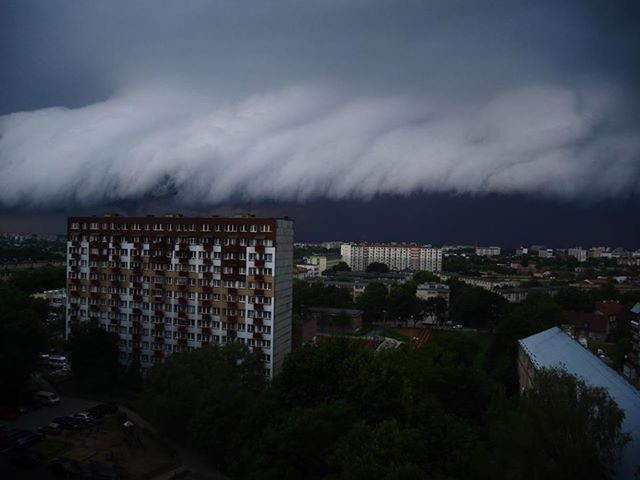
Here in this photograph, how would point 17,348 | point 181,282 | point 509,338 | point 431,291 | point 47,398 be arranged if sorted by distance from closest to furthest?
1. point 17,348
2. point 47,398
3. point 181,282
4. point 509,338
5. point 431,291

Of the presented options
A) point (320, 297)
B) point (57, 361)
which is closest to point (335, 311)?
point (320, 297)

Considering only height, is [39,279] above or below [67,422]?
above

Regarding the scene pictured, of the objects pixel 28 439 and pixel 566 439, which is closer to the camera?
pixel 566 439

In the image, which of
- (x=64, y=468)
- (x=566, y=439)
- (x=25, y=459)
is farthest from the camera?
(x=25, y=459)

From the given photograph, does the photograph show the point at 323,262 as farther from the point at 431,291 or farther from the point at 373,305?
the point at 373,305

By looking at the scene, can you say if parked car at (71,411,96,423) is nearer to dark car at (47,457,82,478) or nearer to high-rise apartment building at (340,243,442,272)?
dark car at (47,457,82,478)

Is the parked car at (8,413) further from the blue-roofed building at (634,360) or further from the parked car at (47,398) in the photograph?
the blue-roofed building at (634,360)

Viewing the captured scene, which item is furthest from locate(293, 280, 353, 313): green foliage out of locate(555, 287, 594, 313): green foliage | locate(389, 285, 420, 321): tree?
locate(555, 287, 594, 313): green foliage
